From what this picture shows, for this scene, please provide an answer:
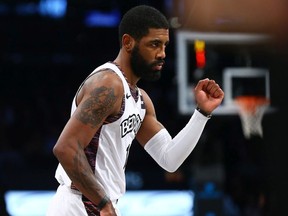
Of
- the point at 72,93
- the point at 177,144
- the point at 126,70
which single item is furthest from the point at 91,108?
the point at 72,93

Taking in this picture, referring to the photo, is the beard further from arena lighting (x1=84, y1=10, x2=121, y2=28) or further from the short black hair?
arena lighting (x1=84, y1=10, x2=121, y2=28)

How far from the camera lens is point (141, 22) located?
14.0 feet

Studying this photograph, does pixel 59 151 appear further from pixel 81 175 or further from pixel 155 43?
pixel 155 43

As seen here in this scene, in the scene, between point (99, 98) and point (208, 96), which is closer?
point (99, 98)

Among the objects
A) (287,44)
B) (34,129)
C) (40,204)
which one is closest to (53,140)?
(34,129)

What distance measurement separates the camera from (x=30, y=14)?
1343 centimetres

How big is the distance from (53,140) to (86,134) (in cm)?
932

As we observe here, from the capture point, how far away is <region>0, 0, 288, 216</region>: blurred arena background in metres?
11.3

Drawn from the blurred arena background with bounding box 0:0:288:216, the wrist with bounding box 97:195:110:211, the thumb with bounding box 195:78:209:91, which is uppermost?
the thumb with bounding box 195:78:209:91

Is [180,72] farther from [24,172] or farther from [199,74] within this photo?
[24,172]

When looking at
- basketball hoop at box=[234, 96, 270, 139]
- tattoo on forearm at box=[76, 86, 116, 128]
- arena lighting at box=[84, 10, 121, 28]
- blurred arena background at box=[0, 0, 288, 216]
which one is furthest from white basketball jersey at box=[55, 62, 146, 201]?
arena lighting at box=[84, 10, 121, 28]

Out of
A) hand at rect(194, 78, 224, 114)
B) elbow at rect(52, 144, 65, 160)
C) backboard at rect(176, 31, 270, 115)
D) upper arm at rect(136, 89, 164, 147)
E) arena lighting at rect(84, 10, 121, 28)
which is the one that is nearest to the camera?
elbow at rect(52, 144, 65, 160)

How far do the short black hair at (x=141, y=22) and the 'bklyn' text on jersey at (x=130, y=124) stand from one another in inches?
16.7

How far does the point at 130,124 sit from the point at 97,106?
1.03 feet
